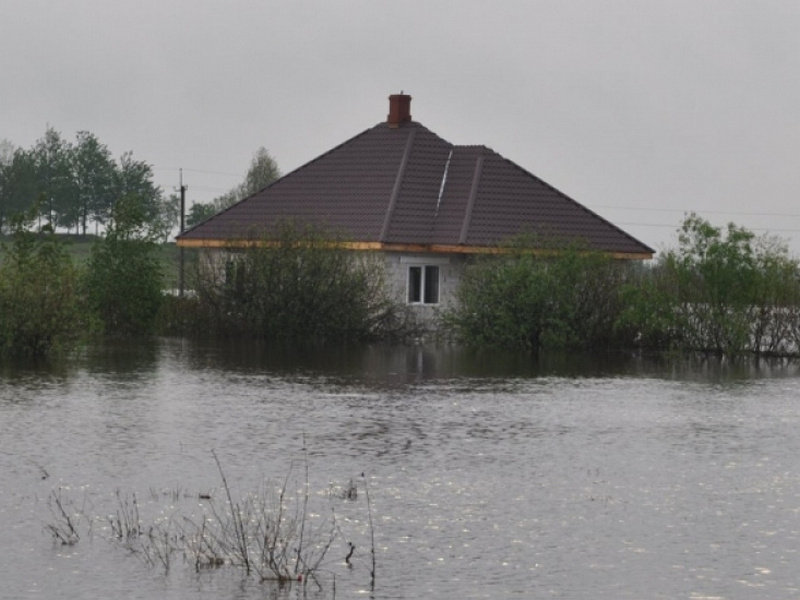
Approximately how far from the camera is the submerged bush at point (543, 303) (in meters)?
41.7

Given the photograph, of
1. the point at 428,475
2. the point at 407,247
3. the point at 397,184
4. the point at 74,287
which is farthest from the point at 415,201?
the point at 428,475

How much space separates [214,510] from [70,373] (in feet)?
55.6

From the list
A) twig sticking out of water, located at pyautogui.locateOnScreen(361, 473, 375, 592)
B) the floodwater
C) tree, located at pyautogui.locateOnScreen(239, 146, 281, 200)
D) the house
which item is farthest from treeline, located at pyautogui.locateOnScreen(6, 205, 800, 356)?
tree, located at pyautogui.locateOnScreen(239, 146, 281, 200)

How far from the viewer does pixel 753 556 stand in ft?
46.5

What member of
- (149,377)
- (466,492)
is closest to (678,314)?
(149,377)

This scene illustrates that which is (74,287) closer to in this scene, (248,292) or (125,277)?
(248,292)

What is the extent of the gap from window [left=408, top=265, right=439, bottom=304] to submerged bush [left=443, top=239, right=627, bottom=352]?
674cm

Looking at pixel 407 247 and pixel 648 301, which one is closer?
pixel 648 301

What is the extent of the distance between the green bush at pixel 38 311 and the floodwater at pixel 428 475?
234cm

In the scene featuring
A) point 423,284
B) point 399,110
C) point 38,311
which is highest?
point 399,110

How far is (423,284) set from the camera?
164ft

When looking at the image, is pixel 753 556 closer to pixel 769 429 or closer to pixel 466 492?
pixel 466 492

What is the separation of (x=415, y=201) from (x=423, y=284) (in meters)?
3.03

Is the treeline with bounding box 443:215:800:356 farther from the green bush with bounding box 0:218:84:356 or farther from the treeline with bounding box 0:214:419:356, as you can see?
the green bush with bounding box 0:218:84:356
